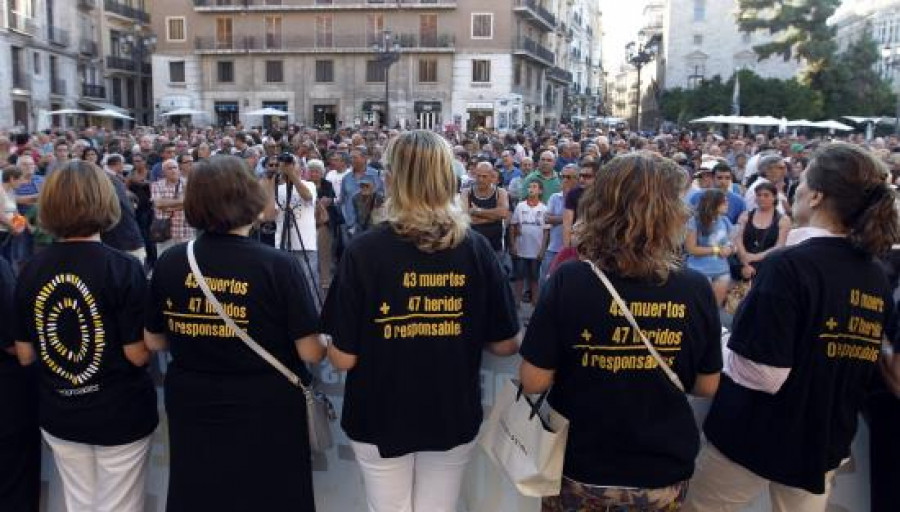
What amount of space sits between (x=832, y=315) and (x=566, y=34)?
206ft

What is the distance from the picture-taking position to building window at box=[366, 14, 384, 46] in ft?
146

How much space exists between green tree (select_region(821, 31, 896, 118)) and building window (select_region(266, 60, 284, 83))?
3390 cm

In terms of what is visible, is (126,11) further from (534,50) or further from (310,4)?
(534,50)

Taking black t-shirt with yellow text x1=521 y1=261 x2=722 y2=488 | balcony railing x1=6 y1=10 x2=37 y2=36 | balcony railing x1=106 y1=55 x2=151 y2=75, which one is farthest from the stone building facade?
black t-shirt with yellow text x1=521 y1=261 x2=722 y2=488

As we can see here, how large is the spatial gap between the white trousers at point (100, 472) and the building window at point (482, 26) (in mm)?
43789

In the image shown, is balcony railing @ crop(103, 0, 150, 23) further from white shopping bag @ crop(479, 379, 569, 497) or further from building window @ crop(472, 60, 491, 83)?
white shopping bag @ crop(479, 379, 569, 497)

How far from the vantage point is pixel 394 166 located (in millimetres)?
2438

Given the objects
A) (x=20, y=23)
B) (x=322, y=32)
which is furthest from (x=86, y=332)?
(x=322, y=32)

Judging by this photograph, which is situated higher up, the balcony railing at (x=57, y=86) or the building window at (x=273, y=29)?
the building window at (x=273, y=29)

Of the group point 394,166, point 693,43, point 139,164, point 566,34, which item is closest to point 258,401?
point 394,166

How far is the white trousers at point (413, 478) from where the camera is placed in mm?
2555

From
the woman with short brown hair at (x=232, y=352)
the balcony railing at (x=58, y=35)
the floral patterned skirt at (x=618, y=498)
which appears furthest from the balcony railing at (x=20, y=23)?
the floral patterned skirt at (x=618, y=498)

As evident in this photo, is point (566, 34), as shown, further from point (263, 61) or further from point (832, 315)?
point (832, 315)

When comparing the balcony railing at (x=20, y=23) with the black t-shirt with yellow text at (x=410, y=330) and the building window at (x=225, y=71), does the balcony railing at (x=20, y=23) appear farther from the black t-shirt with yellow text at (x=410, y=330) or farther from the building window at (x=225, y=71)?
the black t-shirt with yellow text at (x=410, y=330)
